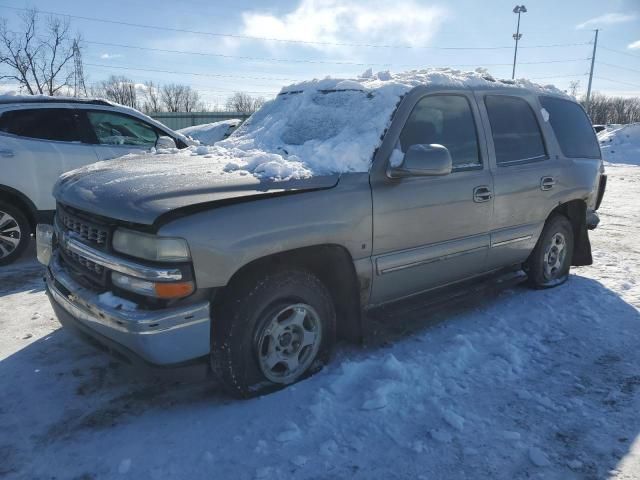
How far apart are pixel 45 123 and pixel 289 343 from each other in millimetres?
4653

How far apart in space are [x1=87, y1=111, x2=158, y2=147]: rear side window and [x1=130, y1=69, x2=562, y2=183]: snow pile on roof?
2776 millimetres

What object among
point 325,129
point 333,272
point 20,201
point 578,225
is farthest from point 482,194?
point 20,201

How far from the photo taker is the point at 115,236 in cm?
254

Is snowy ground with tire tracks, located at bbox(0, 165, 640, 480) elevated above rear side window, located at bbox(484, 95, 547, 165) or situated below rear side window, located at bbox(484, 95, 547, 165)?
below

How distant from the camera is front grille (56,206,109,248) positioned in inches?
103

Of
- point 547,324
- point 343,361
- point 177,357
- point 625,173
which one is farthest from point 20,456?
point 625,173

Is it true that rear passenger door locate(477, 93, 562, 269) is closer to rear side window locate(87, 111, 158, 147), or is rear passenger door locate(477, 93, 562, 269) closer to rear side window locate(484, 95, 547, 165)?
rear side window locate(484, 95, 547, 165)

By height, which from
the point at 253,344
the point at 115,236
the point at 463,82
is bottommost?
the point at 253,344

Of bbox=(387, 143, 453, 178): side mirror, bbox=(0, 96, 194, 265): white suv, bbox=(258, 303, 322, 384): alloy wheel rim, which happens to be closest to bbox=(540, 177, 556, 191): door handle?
bbox=(387, 143, 453, 178): side mirror

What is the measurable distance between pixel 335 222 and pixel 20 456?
1986mm

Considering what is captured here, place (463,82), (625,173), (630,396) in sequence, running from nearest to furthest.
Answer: (630,396) < (463,82) < (625,173)

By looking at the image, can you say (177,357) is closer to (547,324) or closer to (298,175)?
(298,175)

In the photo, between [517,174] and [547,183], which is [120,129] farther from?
[547,183]

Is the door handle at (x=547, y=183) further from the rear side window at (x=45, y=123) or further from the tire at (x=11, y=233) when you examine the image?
the tire at (x=11, y=233)
